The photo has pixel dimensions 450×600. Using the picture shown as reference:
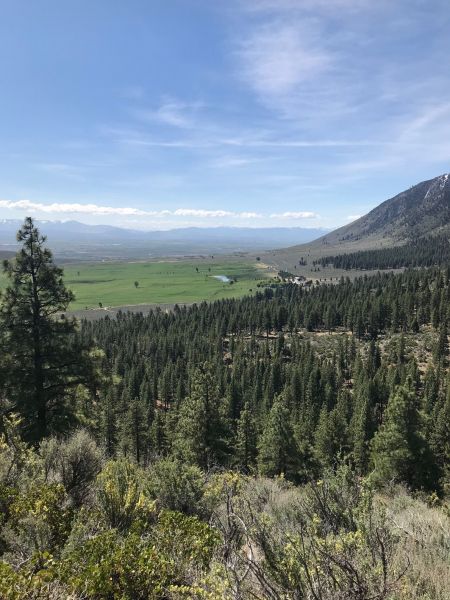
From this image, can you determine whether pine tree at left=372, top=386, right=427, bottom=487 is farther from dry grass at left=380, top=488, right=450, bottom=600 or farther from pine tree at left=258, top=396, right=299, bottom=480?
dry grass at left=380, top=488, right=450, bottom=600

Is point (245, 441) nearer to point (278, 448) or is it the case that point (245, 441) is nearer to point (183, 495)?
point (278, 448)

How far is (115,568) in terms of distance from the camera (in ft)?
19.7

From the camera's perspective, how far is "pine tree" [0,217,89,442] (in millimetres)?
17438

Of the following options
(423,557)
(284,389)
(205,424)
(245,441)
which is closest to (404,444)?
(205,424)

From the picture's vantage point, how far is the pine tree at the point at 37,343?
17.4 meters

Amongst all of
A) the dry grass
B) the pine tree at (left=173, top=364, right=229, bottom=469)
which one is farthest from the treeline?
the dry grass

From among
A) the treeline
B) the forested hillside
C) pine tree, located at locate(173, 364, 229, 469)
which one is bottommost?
the treeline

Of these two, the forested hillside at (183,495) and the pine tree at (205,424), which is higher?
the forested hillside at (183,495)

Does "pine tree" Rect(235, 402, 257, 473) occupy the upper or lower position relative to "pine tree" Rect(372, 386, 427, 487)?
lower

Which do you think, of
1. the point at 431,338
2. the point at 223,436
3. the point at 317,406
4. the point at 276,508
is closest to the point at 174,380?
the point at 317,406

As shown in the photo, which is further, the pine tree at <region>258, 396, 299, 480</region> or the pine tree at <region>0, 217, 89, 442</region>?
the pine tree at <region>258, 396, 299, 480</region>

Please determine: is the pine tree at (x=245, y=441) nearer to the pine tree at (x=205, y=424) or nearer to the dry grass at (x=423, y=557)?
the pine tree at (x=205, y=424)

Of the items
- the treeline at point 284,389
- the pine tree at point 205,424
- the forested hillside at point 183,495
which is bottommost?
the treeline at point 284,389

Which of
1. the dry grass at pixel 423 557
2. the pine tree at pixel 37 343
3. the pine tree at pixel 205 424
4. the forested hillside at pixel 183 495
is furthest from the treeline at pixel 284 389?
the dry grass at pixel 423 557
